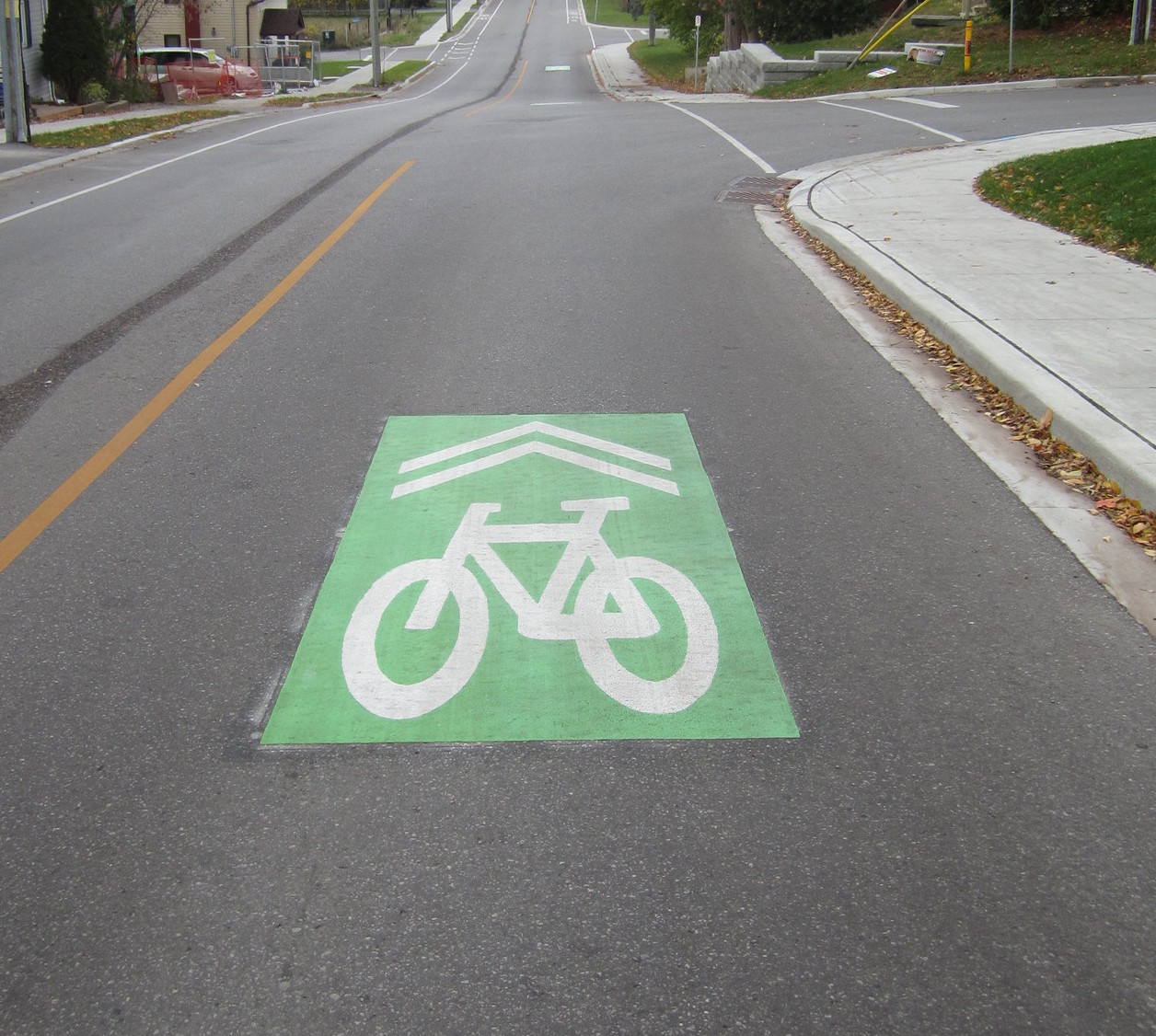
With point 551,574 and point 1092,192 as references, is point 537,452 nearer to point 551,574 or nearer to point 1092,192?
point 551,574

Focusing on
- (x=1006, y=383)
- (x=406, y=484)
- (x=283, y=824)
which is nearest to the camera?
(x=283, y=824)

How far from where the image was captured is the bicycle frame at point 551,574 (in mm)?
4410

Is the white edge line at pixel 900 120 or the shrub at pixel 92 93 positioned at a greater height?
the shrub at pixel 92 93

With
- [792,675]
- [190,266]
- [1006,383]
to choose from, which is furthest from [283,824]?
[190,266]

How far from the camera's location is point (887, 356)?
789 cm

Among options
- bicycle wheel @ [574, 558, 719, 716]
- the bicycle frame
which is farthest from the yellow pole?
bicycle wheel @ [574, 558, 719, 716]

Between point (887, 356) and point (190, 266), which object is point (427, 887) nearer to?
point (887, 356)

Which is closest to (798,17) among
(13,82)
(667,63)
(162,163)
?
(667,63)

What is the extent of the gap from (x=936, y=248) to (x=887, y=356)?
10.2 feet

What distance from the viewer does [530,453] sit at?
20.0 feet

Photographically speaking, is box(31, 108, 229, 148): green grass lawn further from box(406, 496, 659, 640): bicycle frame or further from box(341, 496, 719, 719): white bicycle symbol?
box(341, 496, 719, 719): white bicycle symbol

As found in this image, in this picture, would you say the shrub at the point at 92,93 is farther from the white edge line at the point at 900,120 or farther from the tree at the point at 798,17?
the tree at the point at 798,17

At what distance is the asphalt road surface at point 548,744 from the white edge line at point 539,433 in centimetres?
13

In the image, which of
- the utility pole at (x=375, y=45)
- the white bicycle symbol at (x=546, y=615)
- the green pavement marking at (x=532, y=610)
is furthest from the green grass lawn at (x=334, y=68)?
the white bicycle symbol at (x=546, y=615)
